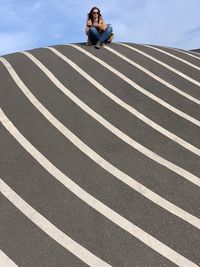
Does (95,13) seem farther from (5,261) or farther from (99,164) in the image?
(5,261)

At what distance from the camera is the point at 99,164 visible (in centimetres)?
812

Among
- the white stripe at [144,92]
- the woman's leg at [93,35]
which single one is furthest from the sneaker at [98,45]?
the white stripe at [144,92]

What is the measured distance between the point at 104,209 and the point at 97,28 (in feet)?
29.0

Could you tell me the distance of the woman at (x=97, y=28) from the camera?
14.1 m

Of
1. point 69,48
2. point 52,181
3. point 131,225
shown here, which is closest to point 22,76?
point 69,48

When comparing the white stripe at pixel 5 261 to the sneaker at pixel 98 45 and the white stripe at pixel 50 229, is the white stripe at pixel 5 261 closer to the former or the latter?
the white stripe at pixel 50 229

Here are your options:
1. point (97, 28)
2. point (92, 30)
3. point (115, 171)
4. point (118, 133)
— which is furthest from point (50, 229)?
point (97, 28)

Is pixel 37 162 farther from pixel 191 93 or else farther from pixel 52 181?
pixel 191 93

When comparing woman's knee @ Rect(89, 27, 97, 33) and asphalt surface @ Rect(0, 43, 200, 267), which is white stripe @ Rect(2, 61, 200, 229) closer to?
asphalt surface @ Rect(0, 43, 200, 267)

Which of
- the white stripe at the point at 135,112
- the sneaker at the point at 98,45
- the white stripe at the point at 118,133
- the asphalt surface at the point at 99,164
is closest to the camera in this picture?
the asphalt surface at the point at 99,164

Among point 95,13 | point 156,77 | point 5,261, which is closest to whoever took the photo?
point 5,261

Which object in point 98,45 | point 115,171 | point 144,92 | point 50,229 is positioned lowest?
point 50,229

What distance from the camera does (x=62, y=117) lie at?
398 inches

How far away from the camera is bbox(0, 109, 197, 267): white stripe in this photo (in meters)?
5.71
